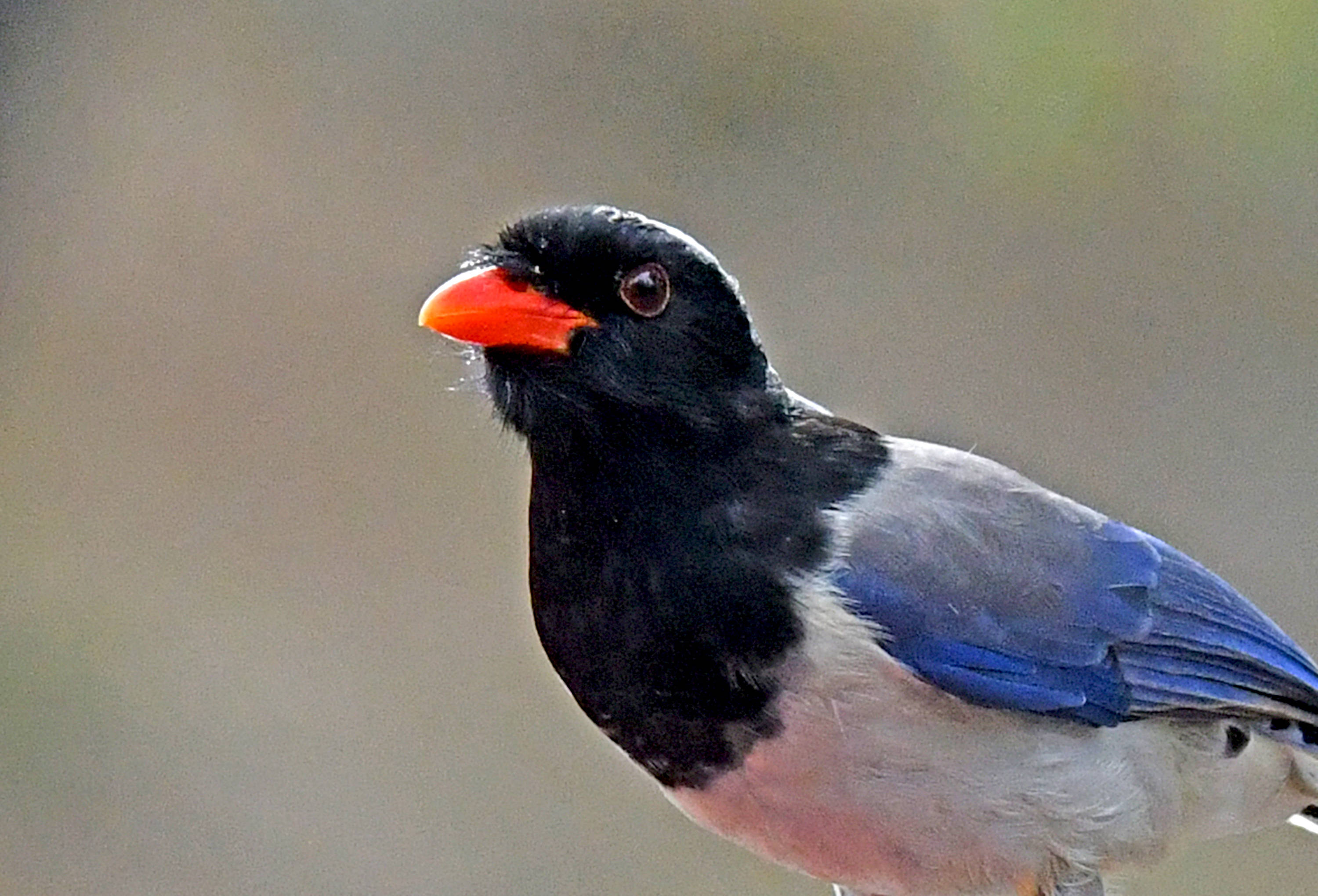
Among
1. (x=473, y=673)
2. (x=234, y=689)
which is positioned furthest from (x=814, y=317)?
(x=234, y=689)

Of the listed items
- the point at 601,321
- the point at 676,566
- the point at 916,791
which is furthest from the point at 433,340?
the point at 916,791

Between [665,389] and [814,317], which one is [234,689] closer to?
[814,317]

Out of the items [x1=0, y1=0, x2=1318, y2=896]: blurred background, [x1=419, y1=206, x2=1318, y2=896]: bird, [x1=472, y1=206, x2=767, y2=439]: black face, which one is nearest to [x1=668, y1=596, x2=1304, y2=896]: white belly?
[x1=419, y1=206, x2=1318, y2=896]: bird

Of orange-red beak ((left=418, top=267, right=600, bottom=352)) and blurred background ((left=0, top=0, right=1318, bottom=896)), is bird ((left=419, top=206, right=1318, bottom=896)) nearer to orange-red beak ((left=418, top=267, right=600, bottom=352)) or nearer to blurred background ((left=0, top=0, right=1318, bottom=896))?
orange-red beak ((left=418, top=267, right=600, bottom=352))

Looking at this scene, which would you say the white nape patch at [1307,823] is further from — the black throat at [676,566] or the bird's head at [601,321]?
the bird's head at [601,321]

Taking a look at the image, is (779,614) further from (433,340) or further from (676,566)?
(433,340)

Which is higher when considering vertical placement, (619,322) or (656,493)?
(619,322)

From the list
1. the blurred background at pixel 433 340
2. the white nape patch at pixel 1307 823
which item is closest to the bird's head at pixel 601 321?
the white nape patch at pixel 1307 823
